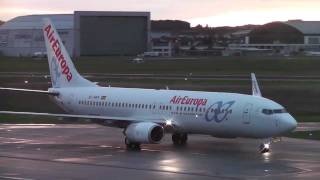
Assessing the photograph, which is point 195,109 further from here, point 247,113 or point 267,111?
point 267,111

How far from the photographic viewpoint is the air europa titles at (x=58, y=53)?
44906mm

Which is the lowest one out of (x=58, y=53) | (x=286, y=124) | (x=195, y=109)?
(x=286, y=124)

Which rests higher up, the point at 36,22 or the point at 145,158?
the point at 36,22

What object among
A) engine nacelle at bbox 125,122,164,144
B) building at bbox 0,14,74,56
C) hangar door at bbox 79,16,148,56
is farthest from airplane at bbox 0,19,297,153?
hangar door at bbox 79,16,148,56

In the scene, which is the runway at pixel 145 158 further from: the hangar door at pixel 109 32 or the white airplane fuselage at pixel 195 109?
the hangar door at pixel 109 32

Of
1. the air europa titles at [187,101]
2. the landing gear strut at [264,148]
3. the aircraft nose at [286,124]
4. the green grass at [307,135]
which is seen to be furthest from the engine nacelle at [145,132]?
the green grass at [307,135]

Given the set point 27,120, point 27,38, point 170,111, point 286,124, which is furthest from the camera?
point 27,38

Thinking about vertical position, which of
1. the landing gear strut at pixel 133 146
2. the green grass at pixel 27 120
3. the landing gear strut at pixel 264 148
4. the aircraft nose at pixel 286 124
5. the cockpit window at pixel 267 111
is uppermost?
the cockpit window at pixel 267 111

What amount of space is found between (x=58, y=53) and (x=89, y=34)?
128905mm

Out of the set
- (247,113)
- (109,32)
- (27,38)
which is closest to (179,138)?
(247,113)

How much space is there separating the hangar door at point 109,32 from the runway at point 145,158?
129 meters

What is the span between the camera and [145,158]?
108 feet

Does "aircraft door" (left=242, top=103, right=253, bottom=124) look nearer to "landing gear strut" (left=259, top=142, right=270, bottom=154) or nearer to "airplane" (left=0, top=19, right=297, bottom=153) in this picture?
"airplane" (left=0, top=19, right=297, bottom=153)

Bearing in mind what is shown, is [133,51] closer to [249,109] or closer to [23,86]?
[23,86]
